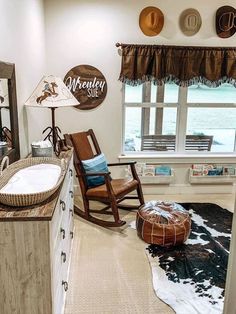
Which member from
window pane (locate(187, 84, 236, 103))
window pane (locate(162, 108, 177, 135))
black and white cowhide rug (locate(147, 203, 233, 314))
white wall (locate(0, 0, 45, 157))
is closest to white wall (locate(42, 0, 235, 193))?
white wall (locate(0, 0, 45, 157))

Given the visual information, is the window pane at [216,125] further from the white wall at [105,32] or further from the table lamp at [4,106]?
the table lamp at [4,106]

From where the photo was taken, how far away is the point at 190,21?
3.85m

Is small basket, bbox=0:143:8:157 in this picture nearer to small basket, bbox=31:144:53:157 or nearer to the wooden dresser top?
small basket, bbox=31:144:53:157

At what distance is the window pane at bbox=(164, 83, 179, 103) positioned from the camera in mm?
4117

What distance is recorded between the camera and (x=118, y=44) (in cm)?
381

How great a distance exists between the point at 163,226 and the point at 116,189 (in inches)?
28.8

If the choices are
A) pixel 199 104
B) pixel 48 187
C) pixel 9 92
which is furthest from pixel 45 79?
pixel 199 104

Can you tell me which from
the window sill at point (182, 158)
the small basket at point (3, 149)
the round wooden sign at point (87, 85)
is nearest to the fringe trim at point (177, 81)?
the round wooden sign at point (87, 85)

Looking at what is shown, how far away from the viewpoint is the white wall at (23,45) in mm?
2144

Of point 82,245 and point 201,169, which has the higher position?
point 201,169

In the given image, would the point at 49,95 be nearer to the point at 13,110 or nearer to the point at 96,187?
the point at 13,110

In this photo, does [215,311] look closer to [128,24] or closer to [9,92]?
[9,92]

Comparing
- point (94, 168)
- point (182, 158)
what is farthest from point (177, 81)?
point (94, 168)

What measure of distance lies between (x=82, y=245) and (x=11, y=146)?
4.22 ft
